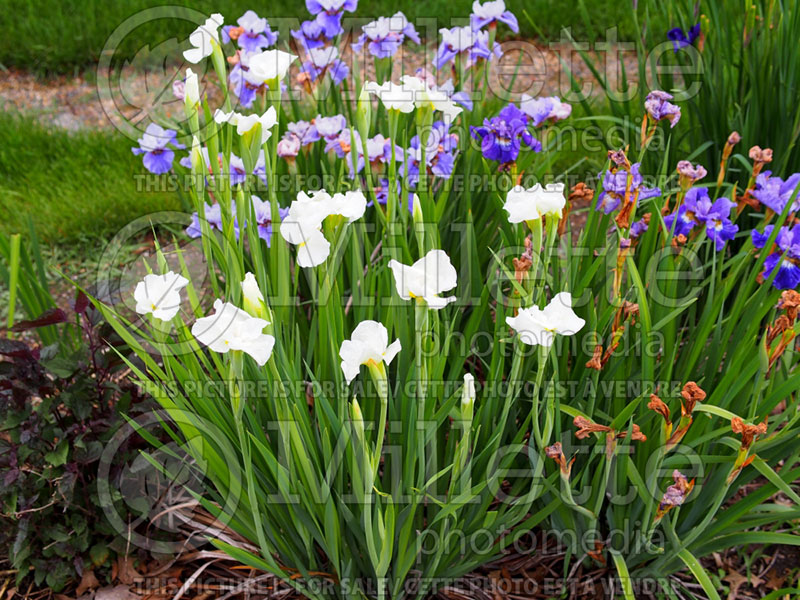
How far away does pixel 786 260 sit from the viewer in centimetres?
158

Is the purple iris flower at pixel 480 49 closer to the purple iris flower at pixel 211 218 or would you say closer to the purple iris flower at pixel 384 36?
the purple iris flower at pixel 384 36

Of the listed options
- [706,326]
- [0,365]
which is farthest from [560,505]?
[0,365]

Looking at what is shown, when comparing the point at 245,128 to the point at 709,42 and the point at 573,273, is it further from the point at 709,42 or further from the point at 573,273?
the point at 709,42

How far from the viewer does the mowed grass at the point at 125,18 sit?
3979 mm

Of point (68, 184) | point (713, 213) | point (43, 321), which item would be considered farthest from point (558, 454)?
point (68, 184)

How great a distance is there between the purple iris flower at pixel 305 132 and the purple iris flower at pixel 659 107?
2.97ft

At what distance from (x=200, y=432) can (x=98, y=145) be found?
2.43 meters

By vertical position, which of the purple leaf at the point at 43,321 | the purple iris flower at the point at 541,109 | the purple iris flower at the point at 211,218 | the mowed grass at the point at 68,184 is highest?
the purple iris flower at the point at 541,109

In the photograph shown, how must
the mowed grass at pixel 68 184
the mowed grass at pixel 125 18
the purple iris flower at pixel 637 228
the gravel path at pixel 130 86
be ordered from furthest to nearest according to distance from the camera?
1. the mowed grass at pixel 125 18
2. the gravel path at pixel 130 86
3. the mowed grass at pixel 68 184
4. the purple iris flower at pixel 637 228

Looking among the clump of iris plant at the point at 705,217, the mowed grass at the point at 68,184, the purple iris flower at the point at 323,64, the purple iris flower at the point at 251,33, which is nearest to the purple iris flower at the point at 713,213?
the clump of iris plant at the point at 705,217

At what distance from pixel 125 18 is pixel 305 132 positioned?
2.62m

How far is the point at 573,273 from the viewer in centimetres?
162

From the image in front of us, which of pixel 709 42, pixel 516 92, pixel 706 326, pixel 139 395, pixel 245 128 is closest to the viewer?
pixel 245 128

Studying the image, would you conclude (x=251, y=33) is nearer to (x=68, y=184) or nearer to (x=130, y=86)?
(x=68, y=184)
